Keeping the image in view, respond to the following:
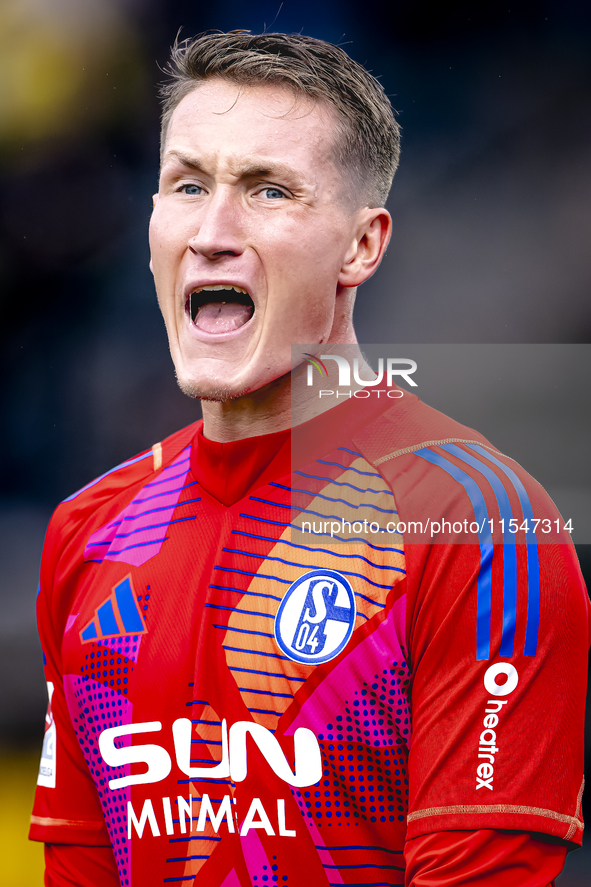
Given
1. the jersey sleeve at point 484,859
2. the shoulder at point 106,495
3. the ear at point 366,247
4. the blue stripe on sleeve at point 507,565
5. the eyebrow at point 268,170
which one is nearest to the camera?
the jersey sleeve at point 484,859

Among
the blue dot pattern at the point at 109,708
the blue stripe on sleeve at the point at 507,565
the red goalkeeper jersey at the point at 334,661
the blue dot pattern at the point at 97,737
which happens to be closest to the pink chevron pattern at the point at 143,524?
the red goalkeeper jersey at the point at 334,661

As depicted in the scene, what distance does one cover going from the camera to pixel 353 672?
1.63 meters

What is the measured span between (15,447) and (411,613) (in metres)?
2.06

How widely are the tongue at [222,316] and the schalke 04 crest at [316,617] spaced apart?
1.56 ft

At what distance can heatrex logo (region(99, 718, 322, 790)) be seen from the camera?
165 centimetres

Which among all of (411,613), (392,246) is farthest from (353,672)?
(392,246)

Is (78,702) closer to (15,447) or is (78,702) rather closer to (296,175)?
(296,175)

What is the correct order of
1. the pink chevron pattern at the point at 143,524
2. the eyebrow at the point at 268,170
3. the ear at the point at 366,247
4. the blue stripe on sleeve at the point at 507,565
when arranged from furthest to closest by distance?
the pink chevron pattern at the point at 143,524 → the ear at the point at 366,247 → the eyebrow at the point at 268,170 → the blue stripe on sleeve at the point at 507,565

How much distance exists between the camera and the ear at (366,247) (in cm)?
180

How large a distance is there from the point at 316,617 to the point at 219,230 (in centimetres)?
71

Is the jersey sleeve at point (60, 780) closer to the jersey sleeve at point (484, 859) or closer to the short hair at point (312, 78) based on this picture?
the jersey sleeve at point (484, 859)

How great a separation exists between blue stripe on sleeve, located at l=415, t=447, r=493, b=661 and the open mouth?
471mm

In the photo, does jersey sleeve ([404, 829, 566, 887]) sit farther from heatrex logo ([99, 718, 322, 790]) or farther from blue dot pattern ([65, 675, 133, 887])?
blue dot pattern ([65, 675, 133, 887])

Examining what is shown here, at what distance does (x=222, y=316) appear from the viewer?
175 cm
